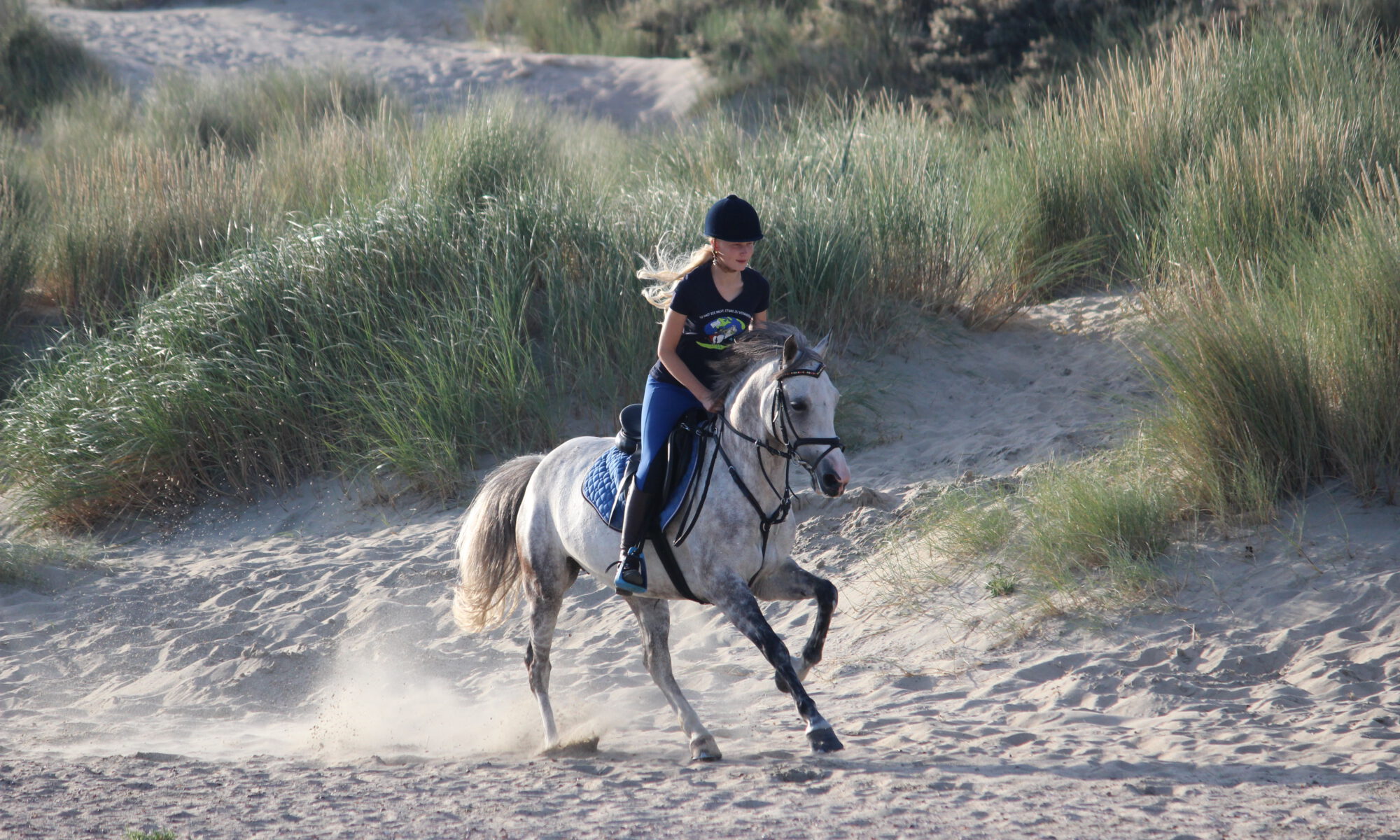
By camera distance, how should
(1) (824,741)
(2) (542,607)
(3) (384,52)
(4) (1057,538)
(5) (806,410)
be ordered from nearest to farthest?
1. (5) (806,410)
2. (1) (824,741)
3. (2) (542,607)
4. (4) (1057,538)
5. (3) (384,52)

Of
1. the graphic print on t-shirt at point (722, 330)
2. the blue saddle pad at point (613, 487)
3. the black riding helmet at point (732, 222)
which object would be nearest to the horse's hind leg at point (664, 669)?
the blue saddle pad at point (613, 487)

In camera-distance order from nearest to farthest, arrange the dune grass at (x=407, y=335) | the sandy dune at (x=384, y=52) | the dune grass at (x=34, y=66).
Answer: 1. the dune grass at (x=407, y=335)
2. the dune grass at (x=34, y=66)
3. the sandy dune at (x=384, y=52)

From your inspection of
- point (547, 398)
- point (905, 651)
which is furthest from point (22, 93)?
point (905, 651)

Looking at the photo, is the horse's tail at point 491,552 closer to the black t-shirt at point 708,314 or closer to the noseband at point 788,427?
the black t-shirt at point 708,314

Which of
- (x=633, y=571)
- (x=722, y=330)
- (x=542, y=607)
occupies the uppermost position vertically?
(x=722, y=330)

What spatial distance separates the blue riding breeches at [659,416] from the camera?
189 inches

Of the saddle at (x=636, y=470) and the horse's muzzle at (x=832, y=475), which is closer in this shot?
the horse's muzzle at (x=832, y=475)

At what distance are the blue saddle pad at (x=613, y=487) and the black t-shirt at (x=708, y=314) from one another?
39 centimetres

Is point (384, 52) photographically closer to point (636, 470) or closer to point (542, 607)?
point (542, 607)

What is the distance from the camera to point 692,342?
486 cm

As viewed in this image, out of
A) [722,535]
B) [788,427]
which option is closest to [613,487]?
[722,535]

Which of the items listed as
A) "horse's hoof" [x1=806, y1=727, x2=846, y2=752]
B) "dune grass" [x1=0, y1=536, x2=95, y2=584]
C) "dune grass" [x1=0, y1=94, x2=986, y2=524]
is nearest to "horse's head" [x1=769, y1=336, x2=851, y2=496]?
"horse's hoof" [x1=806, y1=727, x2=846, y2=752]

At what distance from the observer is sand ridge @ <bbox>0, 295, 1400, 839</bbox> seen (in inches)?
162

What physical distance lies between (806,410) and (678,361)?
2.60ft
